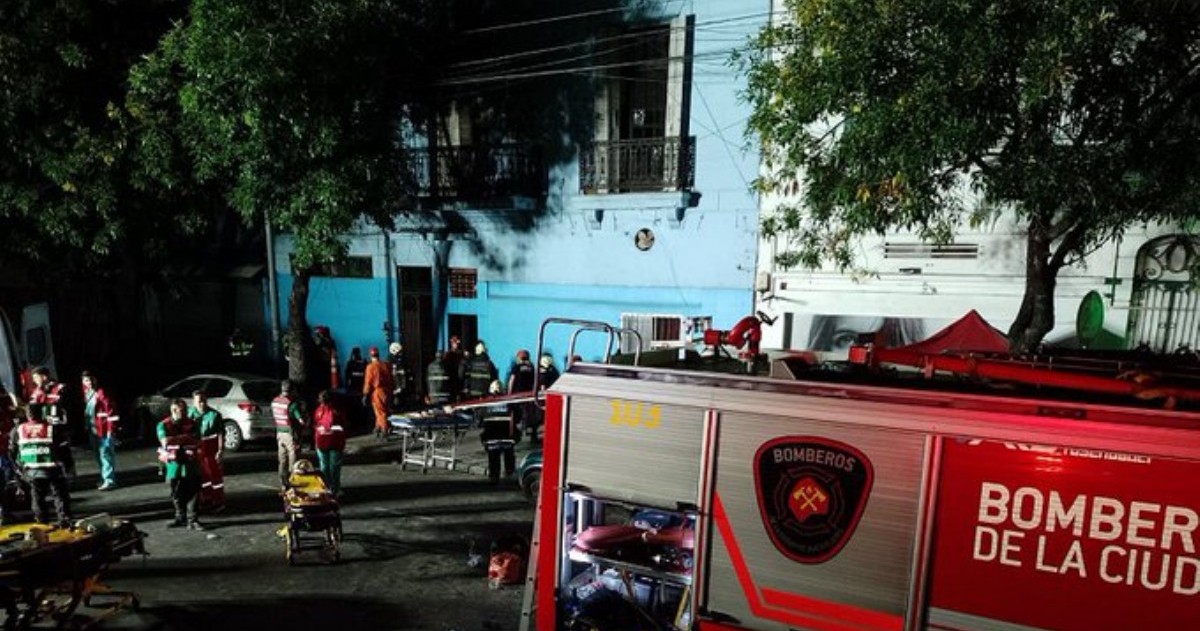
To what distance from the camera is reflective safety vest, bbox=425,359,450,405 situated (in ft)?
46.9

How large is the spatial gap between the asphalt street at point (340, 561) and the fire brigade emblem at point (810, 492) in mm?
3429

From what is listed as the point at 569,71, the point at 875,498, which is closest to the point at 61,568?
the point at 875,498

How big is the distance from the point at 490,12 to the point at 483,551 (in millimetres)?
11794

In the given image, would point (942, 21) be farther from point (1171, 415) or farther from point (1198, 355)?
point (1171, 415)

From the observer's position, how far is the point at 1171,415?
386 centimetres

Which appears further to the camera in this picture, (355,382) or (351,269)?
(351,269)

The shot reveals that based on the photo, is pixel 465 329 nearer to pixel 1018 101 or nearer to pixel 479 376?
pixel 479 376

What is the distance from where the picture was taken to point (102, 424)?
10664 millimetres

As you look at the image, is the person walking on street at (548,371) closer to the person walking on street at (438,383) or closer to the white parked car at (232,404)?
the person walking on street at (438,383)

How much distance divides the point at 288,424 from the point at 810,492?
26.6ft

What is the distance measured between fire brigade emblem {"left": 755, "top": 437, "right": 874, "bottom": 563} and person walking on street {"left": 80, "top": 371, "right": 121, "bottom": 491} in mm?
10402

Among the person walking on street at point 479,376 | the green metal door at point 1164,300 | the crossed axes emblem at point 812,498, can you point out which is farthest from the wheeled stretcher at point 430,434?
the green metal door at point 1164,300

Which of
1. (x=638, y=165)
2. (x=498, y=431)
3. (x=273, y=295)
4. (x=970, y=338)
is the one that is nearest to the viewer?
(x=970, y=338)

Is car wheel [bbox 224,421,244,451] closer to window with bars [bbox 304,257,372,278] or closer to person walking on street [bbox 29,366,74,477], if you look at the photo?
person walking on street [bbox 29,366,74,477]
